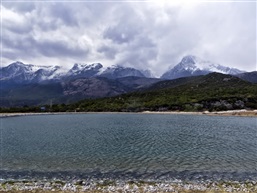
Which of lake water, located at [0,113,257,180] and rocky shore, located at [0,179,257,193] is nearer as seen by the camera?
rocky shore, located at [0,179,257,193]

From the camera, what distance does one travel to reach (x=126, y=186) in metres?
25.3

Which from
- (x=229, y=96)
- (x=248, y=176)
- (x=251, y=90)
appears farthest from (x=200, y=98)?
(x=248, y=176)

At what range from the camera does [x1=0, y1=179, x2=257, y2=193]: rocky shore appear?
24.3 meters

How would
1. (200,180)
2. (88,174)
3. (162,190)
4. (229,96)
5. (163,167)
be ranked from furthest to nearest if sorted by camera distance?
(229,96) < (163,167) < (88,174) < (200,180) < (162,190)

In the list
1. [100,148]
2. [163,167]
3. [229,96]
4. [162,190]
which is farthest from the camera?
[229,96]

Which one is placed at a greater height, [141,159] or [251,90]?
[251,90]

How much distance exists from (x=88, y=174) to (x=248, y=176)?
18.7m

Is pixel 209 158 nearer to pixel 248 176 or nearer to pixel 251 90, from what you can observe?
pixel 248 176

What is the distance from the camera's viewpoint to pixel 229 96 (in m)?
166

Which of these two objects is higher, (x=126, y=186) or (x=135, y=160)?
(x=135, y=160)

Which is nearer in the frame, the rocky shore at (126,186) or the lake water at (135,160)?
the rocky shore at (126,186)

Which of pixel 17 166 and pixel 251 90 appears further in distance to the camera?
pixel 251 90

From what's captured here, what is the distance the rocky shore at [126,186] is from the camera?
79.6 ft

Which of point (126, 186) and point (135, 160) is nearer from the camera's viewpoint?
point (126, 186)
